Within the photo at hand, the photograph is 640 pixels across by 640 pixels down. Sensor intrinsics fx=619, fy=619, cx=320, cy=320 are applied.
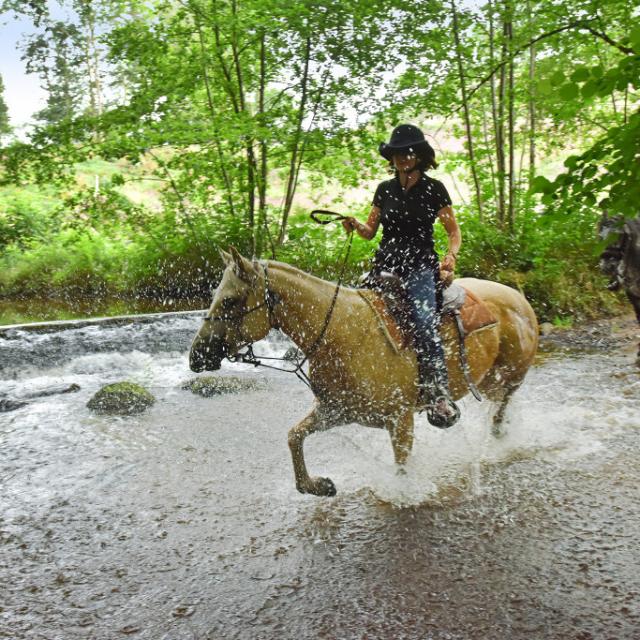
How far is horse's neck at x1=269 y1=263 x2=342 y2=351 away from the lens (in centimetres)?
402

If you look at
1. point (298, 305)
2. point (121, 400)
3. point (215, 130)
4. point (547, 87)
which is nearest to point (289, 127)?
point (215, 130)

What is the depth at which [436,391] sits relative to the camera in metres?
4.45

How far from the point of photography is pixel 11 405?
7602 mm

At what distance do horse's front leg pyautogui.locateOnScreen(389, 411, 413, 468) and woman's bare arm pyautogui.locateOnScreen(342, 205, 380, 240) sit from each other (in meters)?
Result: 1.34

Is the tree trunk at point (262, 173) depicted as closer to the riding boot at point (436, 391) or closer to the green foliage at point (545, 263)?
the green foliage at point (545, 263)

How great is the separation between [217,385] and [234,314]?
470cm

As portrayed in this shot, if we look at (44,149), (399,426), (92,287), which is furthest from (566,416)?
(92,287)

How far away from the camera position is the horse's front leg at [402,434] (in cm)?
448

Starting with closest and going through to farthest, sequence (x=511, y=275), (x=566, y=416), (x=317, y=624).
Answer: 1. (x=317, y=624)
2. (x=566, y=416)
3. (x=511, y=275)

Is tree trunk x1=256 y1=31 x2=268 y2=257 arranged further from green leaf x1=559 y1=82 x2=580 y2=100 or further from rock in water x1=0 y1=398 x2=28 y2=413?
green leaf x1=559 y1=82 x2=580 y2=100

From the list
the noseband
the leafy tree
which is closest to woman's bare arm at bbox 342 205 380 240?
the noseband

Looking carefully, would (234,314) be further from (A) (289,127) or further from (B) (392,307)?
(A) (289,127)

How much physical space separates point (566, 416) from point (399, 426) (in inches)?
117

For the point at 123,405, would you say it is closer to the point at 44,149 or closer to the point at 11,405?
the point at 11,405
